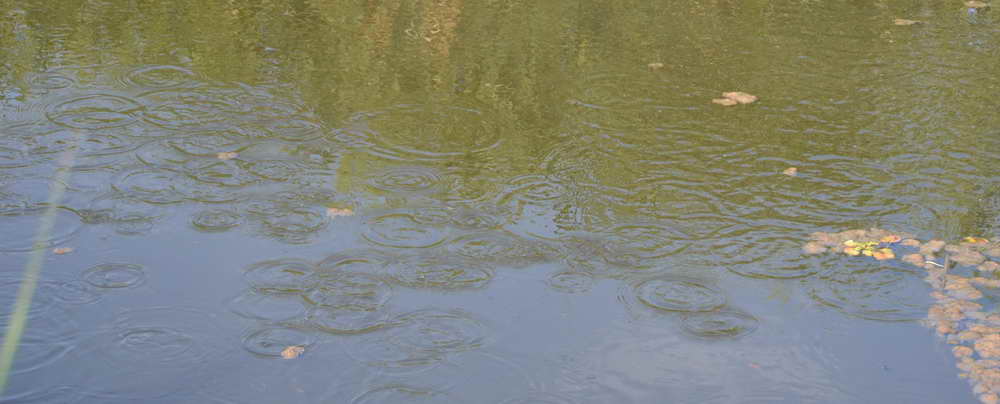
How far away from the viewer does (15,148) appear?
404cm

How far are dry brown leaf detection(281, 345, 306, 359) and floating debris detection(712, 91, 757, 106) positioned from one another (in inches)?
109

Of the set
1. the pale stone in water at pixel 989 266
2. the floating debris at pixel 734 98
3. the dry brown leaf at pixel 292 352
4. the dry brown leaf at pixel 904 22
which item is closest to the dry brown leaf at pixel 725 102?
the floating debris at pixel 734 98

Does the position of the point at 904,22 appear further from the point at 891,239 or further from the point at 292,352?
the point at 292,352

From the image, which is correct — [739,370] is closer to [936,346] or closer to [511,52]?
[936,346]

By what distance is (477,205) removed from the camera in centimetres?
372

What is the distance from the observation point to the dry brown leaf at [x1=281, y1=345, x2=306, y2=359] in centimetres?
277

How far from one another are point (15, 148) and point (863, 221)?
11.3 feet

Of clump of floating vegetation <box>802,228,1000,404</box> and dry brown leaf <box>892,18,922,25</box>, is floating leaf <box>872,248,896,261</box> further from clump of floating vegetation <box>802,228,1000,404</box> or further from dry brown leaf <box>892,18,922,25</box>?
dry brown leaf <box>892,18,922,25</box>

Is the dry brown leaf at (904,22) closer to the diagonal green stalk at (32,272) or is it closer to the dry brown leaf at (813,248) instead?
the dry brown leaf at (813,248)

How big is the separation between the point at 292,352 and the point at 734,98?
9.49 ft

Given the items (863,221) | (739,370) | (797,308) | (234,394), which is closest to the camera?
(234,394)

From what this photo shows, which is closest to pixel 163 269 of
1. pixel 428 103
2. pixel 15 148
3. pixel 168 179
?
pixel 168 179

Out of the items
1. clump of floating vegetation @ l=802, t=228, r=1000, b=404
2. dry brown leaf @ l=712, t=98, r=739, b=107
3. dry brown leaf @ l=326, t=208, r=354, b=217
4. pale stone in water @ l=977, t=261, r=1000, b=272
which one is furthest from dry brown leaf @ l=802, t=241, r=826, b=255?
dry brown leaf @ l=326, t=208, r=354, b=217

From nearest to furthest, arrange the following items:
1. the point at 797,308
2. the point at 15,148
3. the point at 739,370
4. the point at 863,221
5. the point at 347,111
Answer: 1. the point at 739,370
2. the point at 797,308
3. the point at 863,221
4. the point at 15,148
5. the point at 347,111
